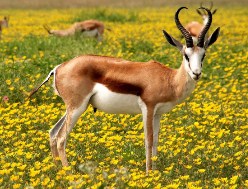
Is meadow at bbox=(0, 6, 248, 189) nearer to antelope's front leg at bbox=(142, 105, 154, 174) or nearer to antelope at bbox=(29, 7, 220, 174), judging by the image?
antelope's front leg at bbox=(142, 105, 154, 174)

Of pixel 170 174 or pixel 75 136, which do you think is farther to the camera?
pixel 75 136

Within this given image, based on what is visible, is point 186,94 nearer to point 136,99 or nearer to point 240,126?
point 136,99

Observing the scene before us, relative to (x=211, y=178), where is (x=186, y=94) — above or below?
above

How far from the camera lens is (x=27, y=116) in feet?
29.5

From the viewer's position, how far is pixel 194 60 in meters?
6.62

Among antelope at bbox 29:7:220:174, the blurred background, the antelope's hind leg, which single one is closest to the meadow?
the antelope's hind leg

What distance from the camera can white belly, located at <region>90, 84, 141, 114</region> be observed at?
22.7ft

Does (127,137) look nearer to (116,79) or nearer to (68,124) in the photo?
(68,124)

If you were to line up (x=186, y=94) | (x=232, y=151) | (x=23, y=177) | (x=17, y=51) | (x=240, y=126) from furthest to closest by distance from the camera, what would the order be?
1. (x=17, y=51)
2. (x=240, y=126)
3. (x=232, y=151)
4. (x=186, y=94)
5. (x=23, y=177)

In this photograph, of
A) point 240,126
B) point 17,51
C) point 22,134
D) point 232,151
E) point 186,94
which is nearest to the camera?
point 186,94

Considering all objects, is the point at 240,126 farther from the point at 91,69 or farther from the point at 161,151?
the point at 91,69

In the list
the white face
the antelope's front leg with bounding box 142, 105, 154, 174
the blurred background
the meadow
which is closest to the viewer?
the meadow

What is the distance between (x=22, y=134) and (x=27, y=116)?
971mm

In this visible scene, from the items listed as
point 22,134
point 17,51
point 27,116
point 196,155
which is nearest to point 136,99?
point 196,155
